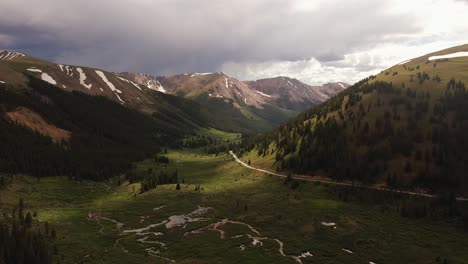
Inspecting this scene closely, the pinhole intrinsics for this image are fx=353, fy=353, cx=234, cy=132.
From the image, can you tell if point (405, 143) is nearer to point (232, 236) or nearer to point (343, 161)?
point (343, 161)

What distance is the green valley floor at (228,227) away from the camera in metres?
88.3

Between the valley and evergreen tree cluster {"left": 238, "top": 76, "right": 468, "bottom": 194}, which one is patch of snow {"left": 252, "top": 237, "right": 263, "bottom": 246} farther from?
evergreen tree cluster {"left": 238, "top": 76, "right": 468, "bottom": 194}

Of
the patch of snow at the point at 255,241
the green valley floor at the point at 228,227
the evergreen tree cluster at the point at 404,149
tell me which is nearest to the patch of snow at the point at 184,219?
the green valley floor at the point at 228,227

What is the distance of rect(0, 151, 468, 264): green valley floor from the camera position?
290ft

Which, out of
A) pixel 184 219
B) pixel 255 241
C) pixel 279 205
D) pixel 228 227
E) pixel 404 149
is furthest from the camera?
pixel 404 149

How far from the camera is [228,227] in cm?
11075

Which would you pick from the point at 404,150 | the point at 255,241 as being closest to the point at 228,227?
the point at 255,241

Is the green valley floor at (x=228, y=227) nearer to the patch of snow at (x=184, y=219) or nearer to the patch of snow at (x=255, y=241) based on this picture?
the patch of snow at (x=184, y=219)

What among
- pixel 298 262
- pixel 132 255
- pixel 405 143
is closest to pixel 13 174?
pixel 132 255

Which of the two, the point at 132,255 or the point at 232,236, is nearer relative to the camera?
the point at 132,255

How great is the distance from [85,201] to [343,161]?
395 ft

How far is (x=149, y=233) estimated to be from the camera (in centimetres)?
10681

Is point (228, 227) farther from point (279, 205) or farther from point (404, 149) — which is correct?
point (404, 149)

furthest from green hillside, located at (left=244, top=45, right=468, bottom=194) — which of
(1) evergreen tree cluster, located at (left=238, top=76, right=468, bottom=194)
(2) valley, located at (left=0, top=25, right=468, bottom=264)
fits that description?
(2) valley, located at (left=0, top=25, right=468, bottom=264)
